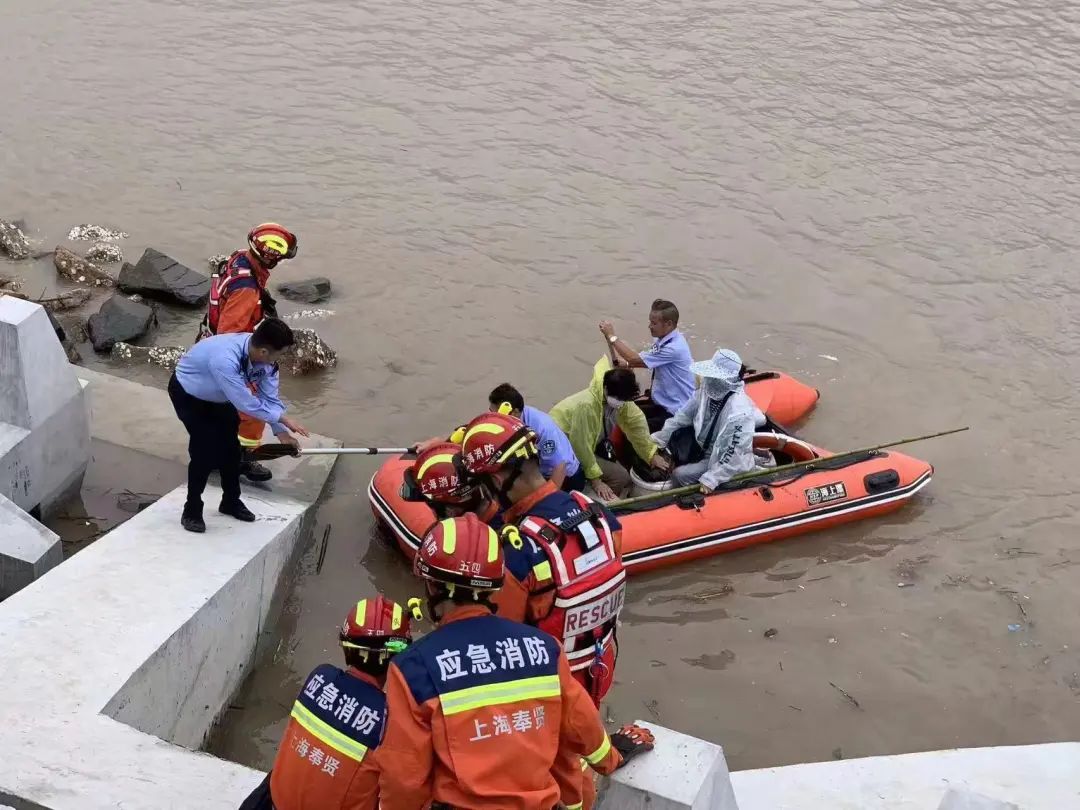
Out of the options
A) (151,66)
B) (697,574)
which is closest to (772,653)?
(697,574)

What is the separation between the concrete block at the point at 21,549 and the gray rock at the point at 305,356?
126 inches

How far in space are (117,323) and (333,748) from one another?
6.24m

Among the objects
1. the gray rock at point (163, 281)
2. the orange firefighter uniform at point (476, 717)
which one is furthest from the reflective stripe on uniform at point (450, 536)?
the gray rock at point (163, 281)

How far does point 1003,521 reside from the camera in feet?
24.8

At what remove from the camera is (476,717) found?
2.74 m

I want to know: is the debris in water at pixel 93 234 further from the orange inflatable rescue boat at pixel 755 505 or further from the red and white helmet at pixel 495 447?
the red and white helmet at pixel 495 447

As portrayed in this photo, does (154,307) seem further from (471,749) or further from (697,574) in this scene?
(471,749)

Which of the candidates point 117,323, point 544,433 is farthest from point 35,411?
point 117,323

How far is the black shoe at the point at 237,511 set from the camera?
5543 mm

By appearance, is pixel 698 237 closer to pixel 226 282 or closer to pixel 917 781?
pixel 226 282

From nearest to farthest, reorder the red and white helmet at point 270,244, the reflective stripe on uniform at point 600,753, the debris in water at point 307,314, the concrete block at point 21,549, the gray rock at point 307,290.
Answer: the reflective stripe on uniform at point 600,753, the concrete block at point 21,549, the red and white helmet at point 270,244, the debris in water at point 307,314, the gray rock at point 307,290

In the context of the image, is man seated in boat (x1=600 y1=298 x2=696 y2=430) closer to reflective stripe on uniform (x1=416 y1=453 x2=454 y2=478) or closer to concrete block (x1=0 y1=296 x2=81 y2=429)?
concrete block (x1=0 y1=296 x2=81 y2=429)

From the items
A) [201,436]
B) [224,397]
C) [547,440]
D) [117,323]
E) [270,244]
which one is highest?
[270,244]

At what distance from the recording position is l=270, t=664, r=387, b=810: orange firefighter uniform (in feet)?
9.69
